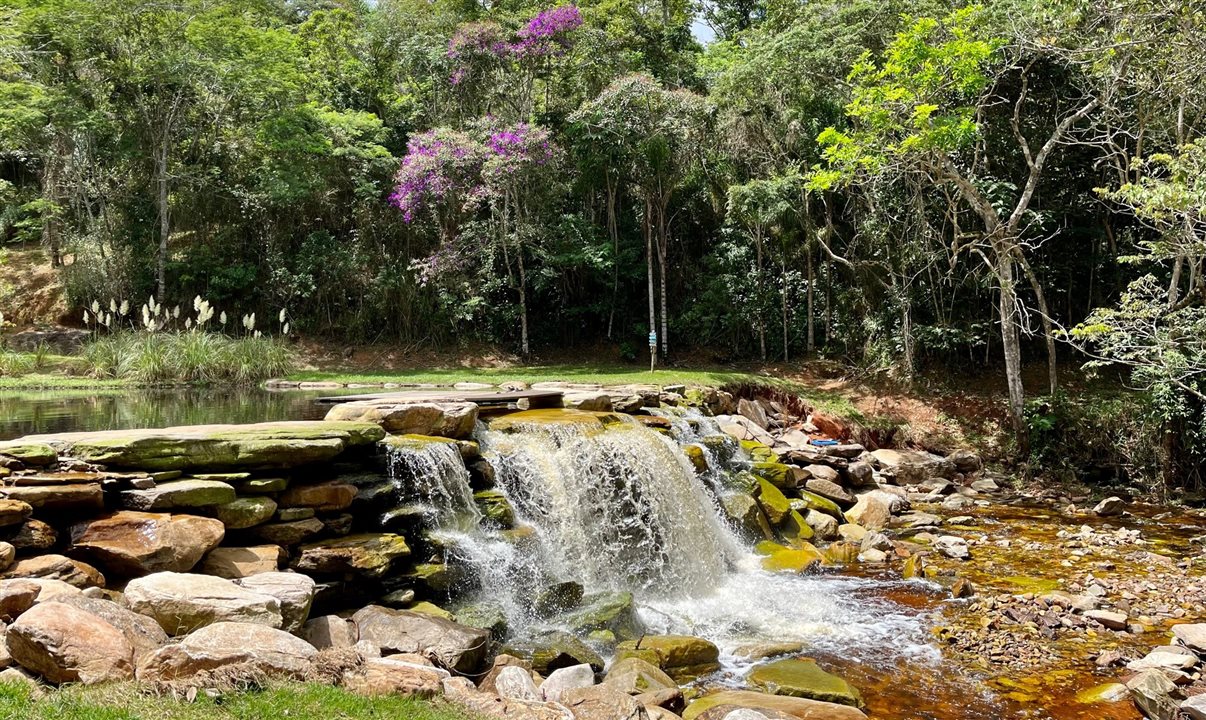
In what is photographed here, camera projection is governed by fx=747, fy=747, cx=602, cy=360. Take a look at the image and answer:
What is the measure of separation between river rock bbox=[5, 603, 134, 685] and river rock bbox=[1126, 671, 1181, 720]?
5918 millimetres

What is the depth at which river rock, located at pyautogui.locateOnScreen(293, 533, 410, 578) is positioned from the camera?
558 cm

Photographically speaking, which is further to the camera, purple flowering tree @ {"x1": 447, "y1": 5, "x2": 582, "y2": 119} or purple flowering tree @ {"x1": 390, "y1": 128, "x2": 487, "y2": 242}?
purple flowering tree @ {"x1": 447, "y1": 5, "x2": 582, "y2": 119}

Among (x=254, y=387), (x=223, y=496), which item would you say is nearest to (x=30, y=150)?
(x=254, y=387)

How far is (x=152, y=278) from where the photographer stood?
21781mm

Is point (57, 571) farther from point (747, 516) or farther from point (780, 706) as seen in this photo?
point (747, 516)

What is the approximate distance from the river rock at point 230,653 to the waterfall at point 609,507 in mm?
3386

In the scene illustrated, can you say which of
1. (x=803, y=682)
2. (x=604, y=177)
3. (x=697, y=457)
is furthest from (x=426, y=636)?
(x=604, y=177)

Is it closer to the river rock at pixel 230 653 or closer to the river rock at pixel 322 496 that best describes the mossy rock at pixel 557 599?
the river rock at pixel 322 496

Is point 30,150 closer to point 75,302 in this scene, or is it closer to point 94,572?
point 75,302

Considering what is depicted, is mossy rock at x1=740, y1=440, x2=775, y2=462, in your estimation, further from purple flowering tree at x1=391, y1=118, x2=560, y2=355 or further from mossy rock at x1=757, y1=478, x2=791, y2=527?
purple flowering tree at x1=391, y1=118, x2=560, y2=355

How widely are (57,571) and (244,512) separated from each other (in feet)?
4.15

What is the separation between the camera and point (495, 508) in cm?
723

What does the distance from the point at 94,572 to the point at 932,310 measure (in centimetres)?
1671

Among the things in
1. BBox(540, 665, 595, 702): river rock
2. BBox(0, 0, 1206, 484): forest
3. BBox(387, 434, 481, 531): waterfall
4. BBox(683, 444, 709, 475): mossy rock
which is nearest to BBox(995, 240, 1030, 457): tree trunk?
BBox(0, 0, 1206, 484): forest
